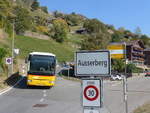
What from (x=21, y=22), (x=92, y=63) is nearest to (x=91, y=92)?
(x=92, y=63)

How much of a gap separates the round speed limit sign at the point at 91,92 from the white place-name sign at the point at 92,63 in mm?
197

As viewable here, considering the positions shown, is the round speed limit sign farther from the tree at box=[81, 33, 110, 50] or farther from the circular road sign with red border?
the tree at box=[81, 33, 110, 50]

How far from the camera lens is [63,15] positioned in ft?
576

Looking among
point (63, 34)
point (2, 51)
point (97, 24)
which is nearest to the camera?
point (2, 51)

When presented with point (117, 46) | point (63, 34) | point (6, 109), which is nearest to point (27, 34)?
point (63, 34)

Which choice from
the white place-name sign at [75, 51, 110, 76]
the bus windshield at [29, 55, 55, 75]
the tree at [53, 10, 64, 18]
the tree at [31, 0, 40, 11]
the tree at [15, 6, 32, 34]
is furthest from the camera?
the tree at [53, 10, 64, 18]

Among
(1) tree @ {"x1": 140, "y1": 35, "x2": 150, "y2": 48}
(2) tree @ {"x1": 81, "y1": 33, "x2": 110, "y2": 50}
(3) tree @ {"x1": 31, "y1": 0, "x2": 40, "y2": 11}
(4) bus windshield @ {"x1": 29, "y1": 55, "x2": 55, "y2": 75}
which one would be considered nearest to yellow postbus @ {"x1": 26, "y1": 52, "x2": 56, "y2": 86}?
(4) bus windshield @ {"x1": 29, "y1": 55, "x2": 55, "y2": 75}

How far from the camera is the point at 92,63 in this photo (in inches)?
239

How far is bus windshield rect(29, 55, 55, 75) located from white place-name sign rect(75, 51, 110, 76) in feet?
61.7

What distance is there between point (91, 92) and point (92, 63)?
1.98 feet

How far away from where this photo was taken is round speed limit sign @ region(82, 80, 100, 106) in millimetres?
6086

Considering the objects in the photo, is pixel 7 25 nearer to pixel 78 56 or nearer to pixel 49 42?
pixel 49 42

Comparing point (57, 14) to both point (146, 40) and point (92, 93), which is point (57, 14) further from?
point (92, 93)

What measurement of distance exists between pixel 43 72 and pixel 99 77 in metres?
18.9
